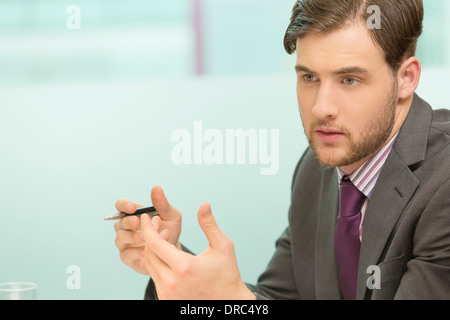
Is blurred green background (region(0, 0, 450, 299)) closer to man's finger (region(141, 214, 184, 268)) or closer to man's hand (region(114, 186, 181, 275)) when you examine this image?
man's hand (region(114, 186, 181, 275))

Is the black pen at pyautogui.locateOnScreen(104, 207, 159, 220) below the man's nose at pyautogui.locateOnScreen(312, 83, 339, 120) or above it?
below

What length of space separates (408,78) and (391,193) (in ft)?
1.04

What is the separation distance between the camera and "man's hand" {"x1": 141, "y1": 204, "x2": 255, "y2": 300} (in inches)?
43.4

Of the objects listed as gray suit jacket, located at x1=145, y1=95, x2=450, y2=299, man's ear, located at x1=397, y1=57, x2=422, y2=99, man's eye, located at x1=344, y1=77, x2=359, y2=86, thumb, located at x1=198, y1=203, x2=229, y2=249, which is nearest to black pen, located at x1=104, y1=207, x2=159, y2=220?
gray suit jacket, located at x1=145, y1=95, x2=450, y2=299

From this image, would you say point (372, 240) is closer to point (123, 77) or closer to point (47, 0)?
point (123, 77)

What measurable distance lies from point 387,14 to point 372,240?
572 mm

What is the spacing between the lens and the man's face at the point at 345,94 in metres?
1.42

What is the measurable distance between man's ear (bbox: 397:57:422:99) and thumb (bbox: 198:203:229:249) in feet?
2.25

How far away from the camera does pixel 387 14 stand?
1441 mm

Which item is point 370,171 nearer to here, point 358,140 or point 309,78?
point 358,140

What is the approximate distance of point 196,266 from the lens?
111 cm

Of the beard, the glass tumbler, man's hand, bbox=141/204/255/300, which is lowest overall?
the glass tumbler

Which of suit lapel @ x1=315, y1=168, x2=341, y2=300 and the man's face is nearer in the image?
the man's face
